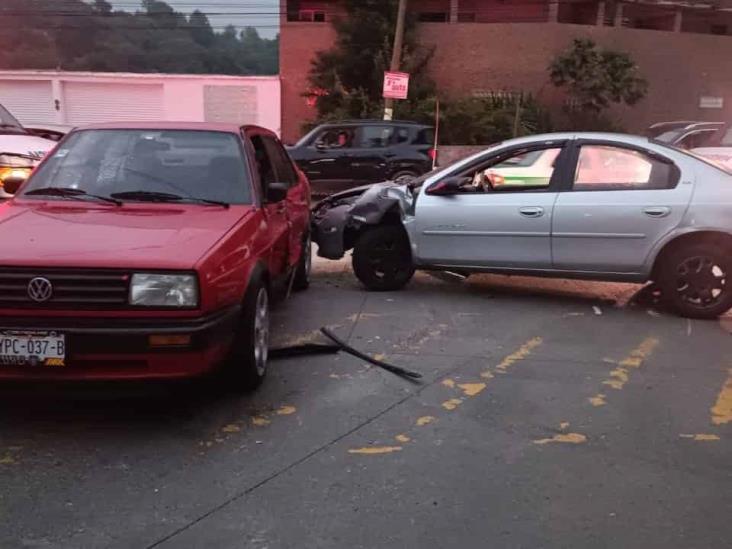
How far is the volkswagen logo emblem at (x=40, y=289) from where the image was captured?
364 centimetres

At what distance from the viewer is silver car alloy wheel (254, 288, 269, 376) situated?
4477 millimetres

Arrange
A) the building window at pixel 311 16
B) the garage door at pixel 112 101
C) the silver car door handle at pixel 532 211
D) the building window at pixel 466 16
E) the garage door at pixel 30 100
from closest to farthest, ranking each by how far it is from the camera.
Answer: the silver car door handle at pixel 532 211 → the building window at pixel 311 16 → the garage door at pixel 112 101 → the garage door at pixel 30 100 → the building window at pixel 466 16

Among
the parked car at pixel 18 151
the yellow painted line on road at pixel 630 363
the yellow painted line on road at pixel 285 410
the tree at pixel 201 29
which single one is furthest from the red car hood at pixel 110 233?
the tree at pixel 201 29

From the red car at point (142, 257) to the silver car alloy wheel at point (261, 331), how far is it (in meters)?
0.01

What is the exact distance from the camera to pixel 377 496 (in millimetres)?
3314

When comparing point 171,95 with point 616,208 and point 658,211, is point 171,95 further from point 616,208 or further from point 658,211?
point 658,211

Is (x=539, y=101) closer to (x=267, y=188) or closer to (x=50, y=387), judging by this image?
(x=267, y=188)

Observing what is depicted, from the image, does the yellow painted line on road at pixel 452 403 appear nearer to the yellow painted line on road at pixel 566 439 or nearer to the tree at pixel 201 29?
the yellow painted line on road at pixel 566 439

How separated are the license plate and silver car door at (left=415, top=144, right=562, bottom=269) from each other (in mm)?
3925

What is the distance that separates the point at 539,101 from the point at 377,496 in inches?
1033

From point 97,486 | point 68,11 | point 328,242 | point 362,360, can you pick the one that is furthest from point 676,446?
point 68,11

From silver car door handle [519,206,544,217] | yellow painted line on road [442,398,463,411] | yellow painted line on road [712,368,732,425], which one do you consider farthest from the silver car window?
yellow painted line on road [442,398,463,411]

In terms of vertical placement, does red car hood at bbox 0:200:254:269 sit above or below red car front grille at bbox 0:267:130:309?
above

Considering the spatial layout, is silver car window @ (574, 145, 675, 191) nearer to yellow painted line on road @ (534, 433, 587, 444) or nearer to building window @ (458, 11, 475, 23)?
yellow painted line on road @ (534, 433, 587, 444)
